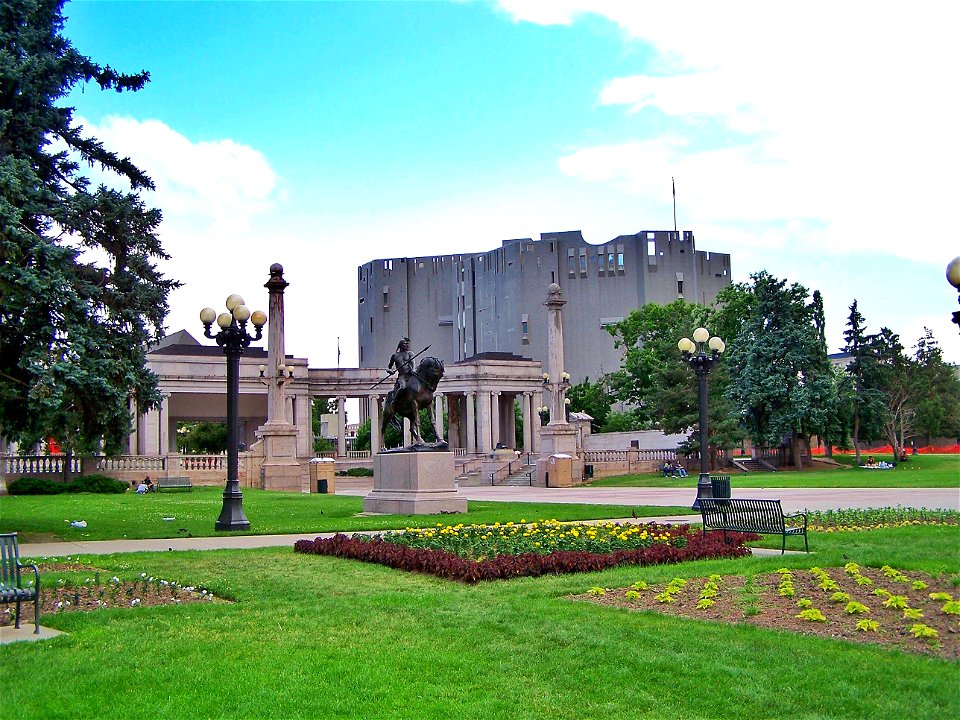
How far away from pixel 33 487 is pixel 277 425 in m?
13.7

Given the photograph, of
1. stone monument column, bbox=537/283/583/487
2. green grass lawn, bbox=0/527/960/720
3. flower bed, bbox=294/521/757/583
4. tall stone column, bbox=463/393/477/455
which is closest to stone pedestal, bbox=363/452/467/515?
flower bed, bbox=294/521/757/583

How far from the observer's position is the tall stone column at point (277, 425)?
180 ft

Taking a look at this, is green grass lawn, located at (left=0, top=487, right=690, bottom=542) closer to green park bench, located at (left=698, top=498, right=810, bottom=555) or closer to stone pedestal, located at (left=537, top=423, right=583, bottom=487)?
green park bench, located at (left=698, top=498, right=810, bottom=555)

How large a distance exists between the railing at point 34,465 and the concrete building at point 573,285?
71466 millimetres

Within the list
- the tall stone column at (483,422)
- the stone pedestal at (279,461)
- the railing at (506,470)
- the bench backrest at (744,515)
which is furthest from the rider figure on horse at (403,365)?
the tall stone column at (483,422)

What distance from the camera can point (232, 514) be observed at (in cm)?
2370

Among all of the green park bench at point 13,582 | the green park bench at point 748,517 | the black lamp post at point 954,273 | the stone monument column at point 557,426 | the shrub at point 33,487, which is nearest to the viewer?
the green park bench at point 13,582

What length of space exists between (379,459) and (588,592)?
1699 centimetres

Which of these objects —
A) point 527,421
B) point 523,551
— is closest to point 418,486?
point 523,551

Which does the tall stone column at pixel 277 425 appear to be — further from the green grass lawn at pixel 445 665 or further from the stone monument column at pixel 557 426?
the green grass lawn at pixel 445 665

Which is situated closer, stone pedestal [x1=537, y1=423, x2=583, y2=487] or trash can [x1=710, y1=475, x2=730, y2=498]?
trash can [x1=710, y1=475, x2=730, y2=498]

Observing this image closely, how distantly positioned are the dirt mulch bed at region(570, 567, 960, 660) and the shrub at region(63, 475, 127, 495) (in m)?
41.2

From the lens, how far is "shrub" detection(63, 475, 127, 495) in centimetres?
4838

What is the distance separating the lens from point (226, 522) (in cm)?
2369
